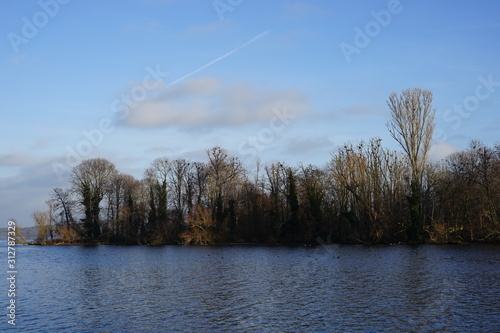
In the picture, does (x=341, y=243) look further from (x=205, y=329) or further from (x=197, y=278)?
(x=205, y=329)

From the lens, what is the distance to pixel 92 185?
3839 inches

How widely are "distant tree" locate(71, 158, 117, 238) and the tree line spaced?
196mm

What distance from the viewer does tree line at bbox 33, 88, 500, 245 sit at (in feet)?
212

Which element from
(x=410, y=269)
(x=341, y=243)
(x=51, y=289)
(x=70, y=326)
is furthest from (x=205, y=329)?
(x=341, y=243)

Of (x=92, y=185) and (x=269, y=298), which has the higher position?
(x=92, y=185)

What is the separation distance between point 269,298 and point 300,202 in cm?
5523

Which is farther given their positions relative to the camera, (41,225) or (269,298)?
(41,225)

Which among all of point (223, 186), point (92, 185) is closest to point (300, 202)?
point (223, 186)

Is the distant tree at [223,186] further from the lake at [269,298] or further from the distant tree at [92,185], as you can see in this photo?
the lake at [269,298]

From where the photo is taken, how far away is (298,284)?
30.7 metres

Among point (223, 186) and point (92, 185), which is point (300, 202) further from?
point (92, 185)

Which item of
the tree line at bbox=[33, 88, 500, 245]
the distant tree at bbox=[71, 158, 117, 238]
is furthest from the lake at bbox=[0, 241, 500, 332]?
the distant tree at bbox=[71, 158, 117, 238]

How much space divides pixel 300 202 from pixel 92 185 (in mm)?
43257

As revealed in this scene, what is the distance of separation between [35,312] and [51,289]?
7829 millimetres
